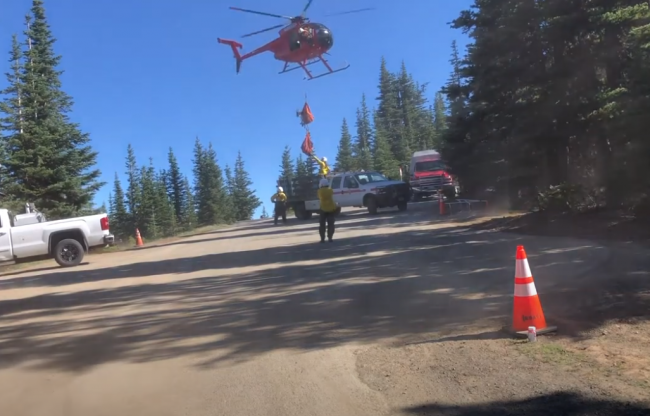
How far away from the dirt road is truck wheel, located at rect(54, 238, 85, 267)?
496 centimetres

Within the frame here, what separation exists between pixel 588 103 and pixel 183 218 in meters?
80.2

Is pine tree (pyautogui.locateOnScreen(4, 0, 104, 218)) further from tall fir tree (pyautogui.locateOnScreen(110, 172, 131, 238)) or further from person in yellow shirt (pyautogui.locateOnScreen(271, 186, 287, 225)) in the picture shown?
tall fir tree (pyautogui.locateOnScreen(110, 172, 131, 238))

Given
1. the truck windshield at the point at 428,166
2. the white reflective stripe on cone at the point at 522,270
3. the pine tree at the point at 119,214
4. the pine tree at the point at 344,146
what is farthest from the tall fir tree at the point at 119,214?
the white reflective stripe on cone at the point at 522,270

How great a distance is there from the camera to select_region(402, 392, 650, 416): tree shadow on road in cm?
480

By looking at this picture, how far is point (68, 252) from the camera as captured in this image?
63.6 feet

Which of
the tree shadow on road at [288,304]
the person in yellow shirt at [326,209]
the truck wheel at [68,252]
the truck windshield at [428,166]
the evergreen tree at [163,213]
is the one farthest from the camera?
the evergreen tree at [163,213]

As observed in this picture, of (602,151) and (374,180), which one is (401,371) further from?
(374,180)

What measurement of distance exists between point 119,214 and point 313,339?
83.5 metres

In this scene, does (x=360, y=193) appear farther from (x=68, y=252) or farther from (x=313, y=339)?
(x=313, y=339)

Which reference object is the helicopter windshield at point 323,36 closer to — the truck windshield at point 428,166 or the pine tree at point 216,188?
the truck windshield at point 428,166

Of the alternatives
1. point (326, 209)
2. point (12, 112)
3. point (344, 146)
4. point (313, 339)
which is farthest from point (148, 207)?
point (313, 339)

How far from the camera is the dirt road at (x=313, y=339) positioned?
554 centimetres

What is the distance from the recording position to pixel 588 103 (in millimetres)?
16828

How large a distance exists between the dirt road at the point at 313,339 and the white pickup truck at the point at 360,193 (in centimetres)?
1510
